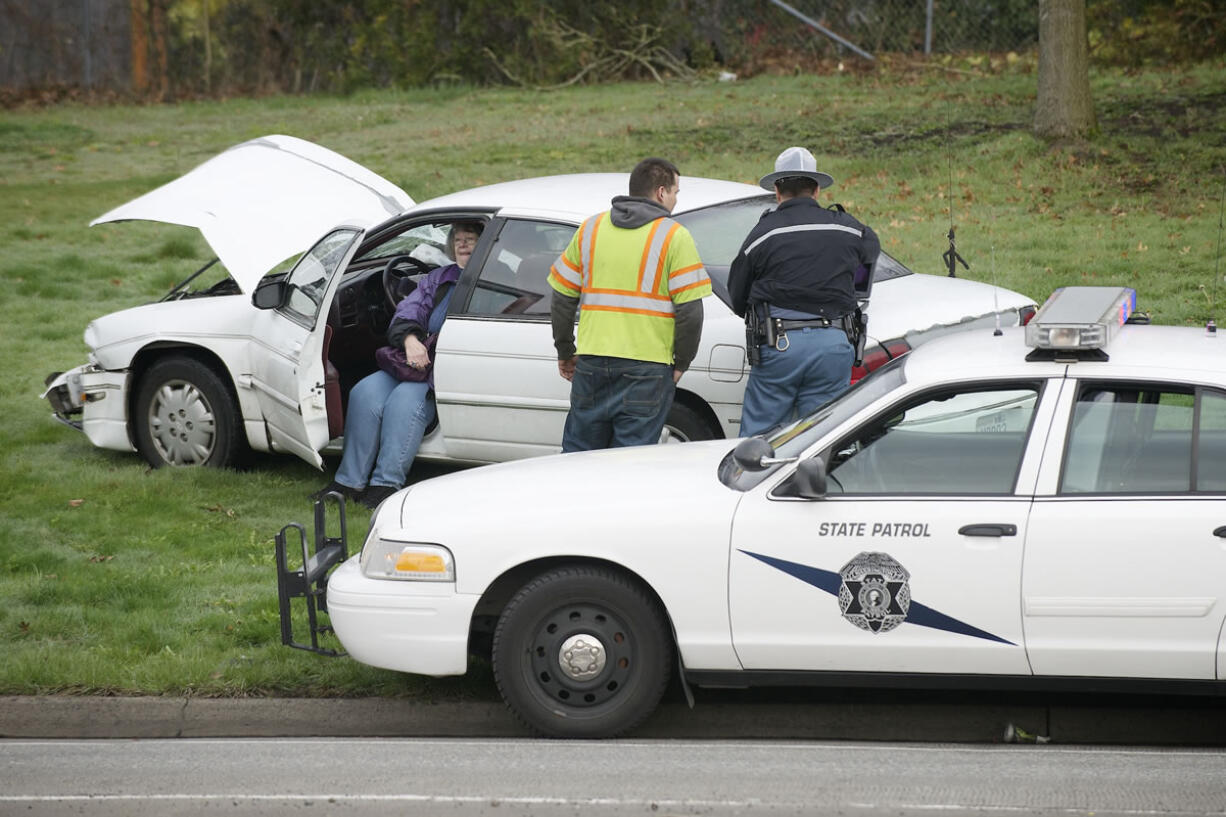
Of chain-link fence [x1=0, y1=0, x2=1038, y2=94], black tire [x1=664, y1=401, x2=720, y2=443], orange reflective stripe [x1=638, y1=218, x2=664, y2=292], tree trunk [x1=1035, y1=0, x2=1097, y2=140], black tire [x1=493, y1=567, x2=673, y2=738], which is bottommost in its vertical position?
black tire [x1=493, y1=567, x2=673, y2=738]

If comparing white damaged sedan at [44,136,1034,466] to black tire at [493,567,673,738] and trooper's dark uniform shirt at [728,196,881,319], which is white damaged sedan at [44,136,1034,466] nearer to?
trooper's dark uniform shirt at [728,196,881,319]

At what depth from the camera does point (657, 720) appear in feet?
19.0

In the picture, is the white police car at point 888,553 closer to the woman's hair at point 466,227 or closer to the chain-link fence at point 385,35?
the woman's hair at point 466,227

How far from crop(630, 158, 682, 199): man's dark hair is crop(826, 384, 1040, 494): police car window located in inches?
82.7

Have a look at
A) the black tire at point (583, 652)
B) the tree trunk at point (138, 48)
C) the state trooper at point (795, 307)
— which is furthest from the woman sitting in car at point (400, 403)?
the tree trunk at point (138, 48)

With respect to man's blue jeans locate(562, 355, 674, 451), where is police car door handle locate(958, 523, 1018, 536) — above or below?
below

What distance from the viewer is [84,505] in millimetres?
8609

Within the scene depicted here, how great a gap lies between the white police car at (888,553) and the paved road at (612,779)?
0.80 feet

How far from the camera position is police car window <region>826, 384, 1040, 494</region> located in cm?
525

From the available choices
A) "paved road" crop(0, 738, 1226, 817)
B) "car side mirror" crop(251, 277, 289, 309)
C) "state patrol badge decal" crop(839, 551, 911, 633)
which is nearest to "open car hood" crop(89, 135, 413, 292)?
"car side mirror" crop(251, 277, 289, 309)

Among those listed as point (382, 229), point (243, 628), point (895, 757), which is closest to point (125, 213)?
Answer: point (382, 229)

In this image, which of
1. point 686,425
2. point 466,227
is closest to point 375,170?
point 466,227

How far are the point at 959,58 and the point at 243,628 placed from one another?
62.4 ft

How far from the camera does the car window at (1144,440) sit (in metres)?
5.08
